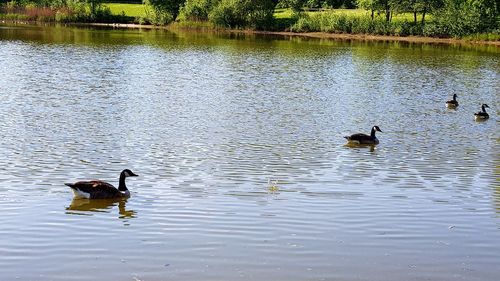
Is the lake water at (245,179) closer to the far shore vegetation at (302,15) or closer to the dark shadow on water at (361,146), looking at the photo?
the dark shadow on water at (361,146)

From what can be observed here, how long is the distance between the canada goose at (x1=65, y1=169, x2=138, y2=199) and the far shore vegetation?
241 feet

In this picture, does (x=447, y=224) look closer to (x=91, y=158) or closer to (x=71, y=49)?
(x=91, y=158)

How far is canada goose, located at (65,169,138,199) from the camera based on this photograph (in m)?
13.7

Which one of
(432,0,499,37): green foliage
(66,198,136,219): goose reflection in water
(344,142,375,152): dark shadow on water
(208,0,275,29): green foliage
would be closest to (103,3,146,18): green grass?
(208,0,275,29): green foliage

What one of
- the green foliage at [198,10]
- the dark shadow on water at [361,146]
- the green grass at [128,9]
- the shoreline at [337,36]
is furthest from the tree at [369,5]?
the dark shadow on water at [361,146]

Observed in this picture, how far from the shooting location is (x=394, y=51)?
6400 centimetres

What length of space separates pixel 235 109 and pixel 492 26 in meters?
64.0

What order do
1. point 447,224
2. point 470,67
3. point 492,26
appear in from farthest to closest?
point 492,26, point 470,67, point 447,224

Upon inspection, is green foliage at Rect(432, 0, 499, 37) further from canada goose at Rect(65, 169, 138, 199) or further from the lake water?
canada goose at Rect(65, 169, 138, 199)

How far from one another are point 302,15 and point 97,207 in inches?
3403

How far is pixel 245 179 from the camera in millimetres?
16078

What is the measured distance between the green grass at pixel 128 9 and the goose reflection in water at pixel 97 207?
3694 inches

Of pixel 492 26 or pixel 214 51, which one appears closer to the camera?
pixel 214 51

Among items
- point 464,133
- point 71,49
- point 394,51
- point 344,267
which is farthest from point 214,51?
point 344,267
